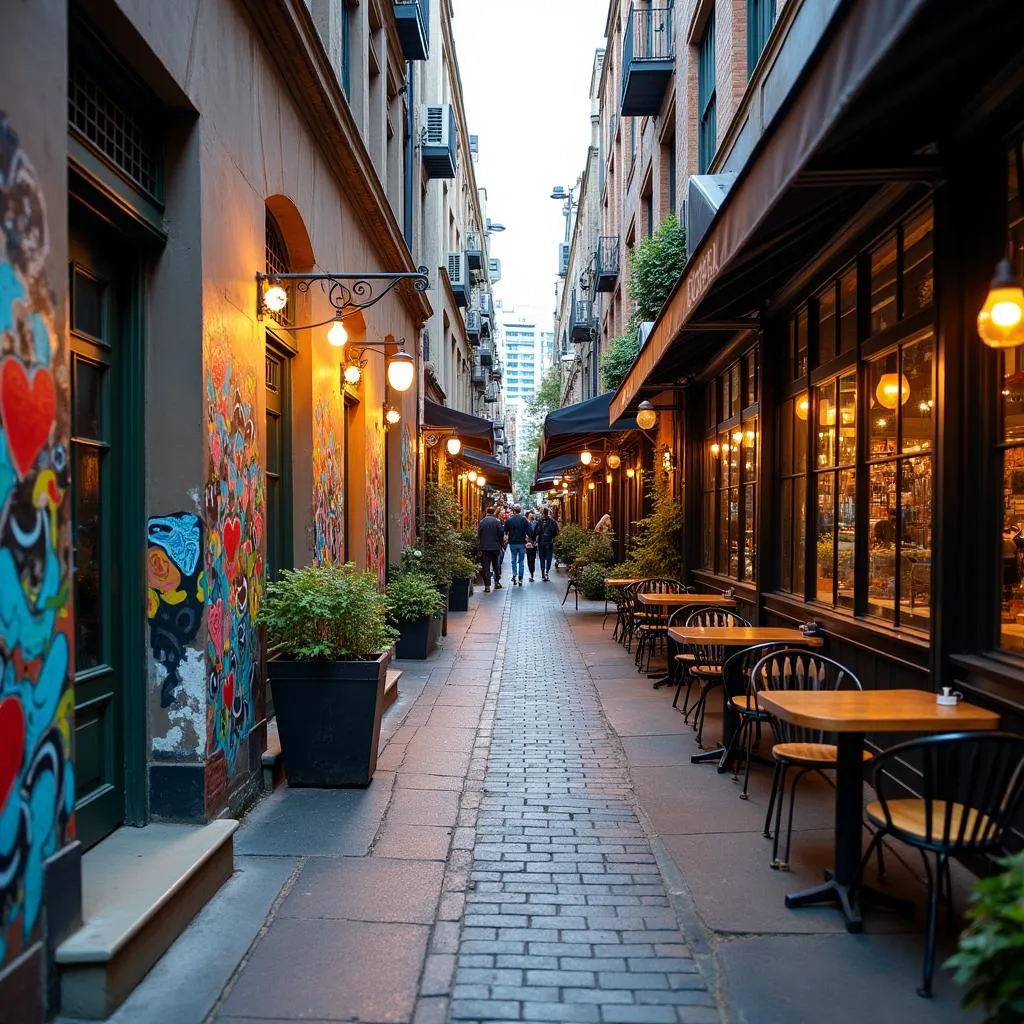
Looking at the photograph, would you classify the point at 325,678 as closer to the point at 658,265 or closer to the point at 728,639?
the point at 728,639

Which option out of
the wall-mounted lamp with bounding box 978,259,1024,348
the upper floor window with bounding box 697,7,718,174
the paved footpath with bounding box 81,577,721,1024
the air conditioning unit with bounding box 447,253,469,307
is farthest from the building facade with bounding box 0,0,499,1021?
the air conditioning unit with bounding box 447,253,469,307

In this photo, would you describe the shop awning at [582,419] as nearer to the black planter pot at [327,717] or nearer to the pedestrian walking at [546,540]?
the black planter pot at [327,717]

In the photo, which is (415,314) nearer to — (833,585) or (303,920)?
(833,585)

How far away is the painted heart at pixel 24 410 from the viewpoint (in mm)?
3080

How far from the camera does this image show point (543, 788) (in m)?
6.38

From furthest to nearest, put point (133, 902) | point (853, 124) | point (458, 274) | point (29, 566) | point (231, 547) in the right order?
point (458, 274), point (231, 547), point (853, 124), point (133, 902), point (29, 566)

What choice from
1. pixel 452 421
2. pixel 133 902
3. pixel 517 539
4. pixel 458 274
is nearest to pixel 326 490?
pixel 133 902

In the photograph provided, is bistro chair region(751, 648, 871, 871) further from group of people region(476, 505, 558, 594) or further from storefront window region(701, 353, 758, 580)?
group of people region(476, 505, 558, 594)

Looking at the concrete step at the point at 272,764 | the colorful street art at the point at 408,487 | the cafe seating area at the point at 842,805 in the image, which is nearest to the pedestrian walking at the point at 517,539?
the colorful street art at the point at 408,487

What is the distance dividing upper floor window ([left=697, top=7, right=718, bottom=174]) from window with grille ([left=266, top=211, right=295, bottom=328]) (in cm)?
763

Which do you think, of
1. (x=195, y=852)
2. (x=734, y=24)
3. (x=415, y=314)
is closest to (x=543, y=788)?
(x=195, y=852)

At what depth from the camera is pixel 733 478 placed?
11.4 metres

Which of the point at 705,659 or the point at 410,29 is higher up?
the point at 410,29

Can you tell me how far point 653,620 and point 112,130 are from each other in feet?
26.7
